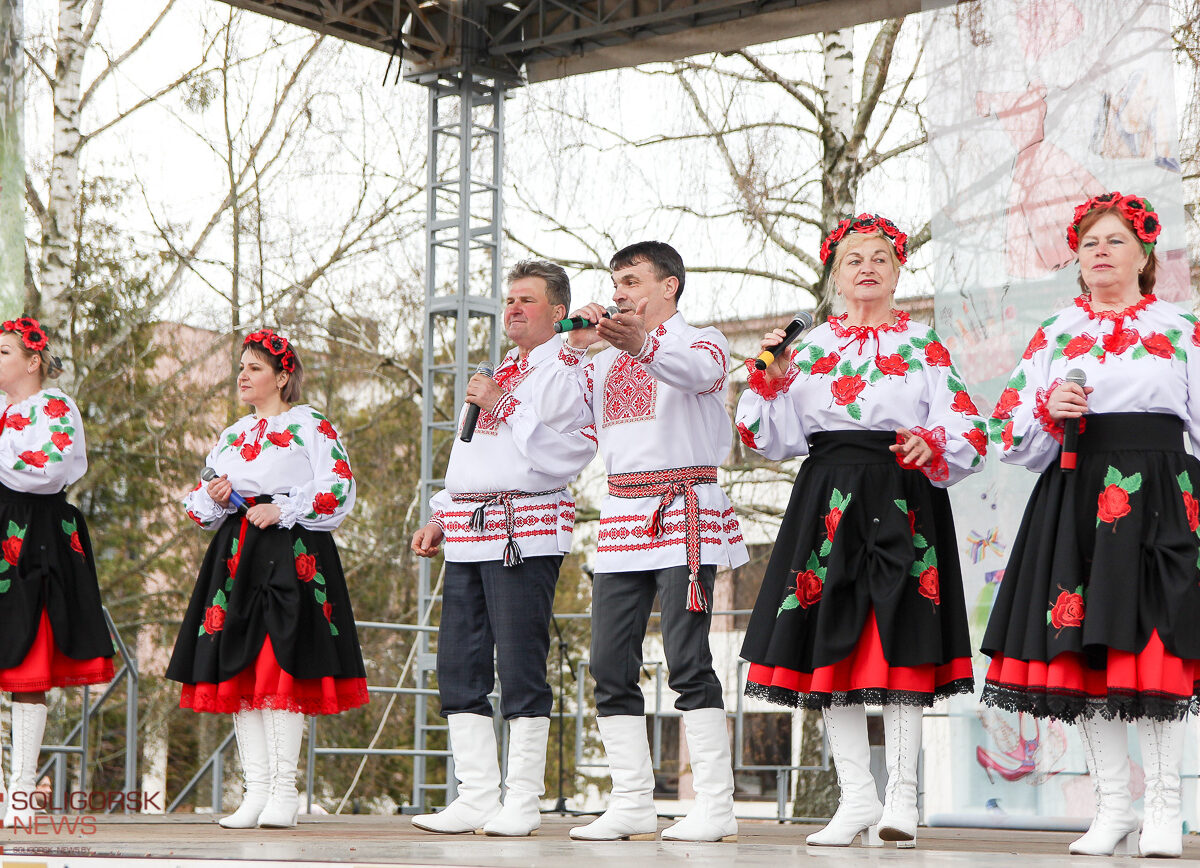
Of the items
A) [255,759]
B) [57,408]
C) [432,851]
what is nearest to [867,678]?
[432,851]

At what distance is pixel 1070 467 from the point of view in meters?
3.17

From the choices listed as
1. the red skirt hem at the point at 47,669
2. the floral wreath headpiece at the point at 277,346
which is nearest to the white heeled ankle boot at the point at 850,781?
the floral wreath headpiece at the point at 277,346

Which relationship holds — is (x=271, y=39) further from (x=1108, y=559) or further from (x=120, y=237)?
(x=1108, y=559)

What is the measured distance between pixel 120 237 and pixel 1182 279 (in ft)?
28.9

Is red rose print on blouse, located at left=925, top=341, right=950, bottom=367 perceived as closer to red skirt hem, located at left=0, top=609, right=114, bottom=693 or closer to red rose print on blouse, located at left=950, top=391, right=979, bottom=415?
red rose print on blouse, located at left=950, top=391, right=979, bottom=415

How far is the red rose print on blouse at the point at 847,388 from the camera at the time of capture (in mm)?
3406

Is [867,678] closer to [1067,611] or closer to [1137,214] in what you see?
[1067,611]

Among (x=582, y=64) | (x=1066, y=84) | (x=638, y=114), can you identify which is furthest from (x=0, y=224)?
(x=1066, y=84)

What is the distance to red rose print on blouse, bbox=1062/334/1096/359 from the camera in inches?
129

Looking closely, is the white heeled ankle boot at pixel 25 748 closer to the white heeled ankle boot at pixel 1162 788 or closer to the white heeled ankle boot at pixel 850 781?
the white heeled ankle boot at pixel 850 781

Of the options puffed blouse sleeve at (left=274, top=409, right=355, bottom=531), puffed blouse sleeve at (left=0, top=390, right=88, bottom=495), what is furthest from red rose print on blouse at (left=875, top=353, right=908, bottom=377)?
puffed blouse sleeve at (left=0, top=390, right=88, bottom=495)

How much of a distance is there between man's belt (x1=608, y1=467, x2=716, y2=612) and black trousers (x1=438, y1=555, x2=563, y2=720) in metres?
0.51

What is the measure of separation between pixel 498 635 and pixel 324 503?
765 millimetres

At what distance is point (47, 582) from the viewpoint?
453 cm
